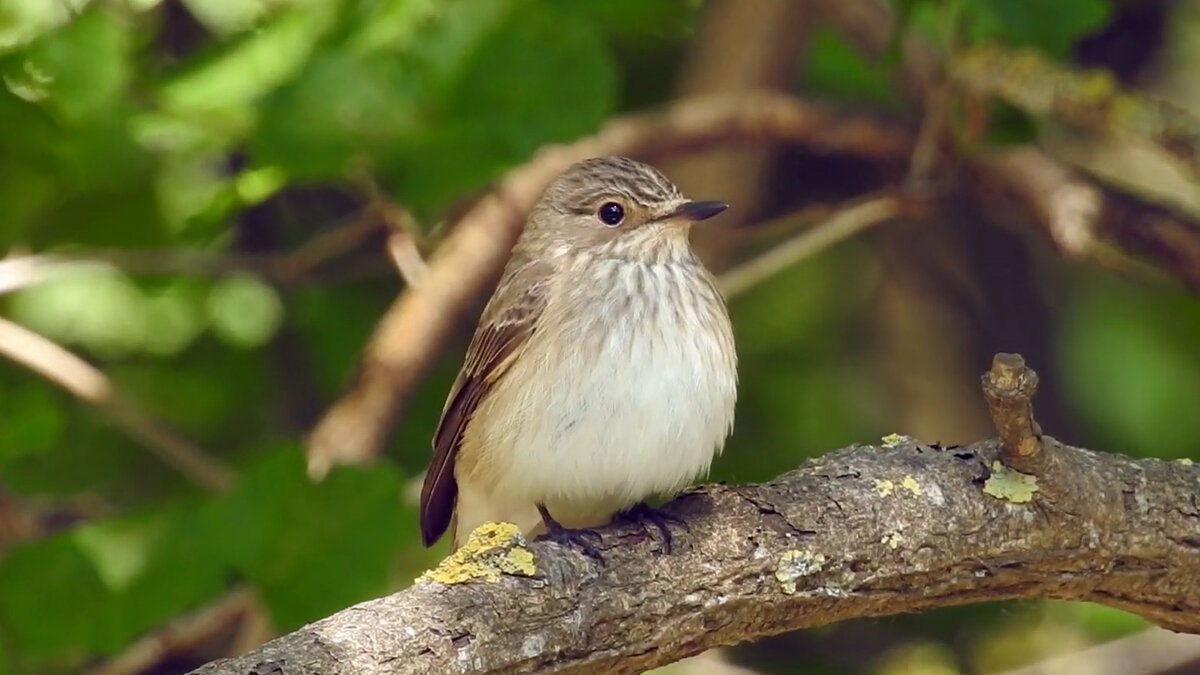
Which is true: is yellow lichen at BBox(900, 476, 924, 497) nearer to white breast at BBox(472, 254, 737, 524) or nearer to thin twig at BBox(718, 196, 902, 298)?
white breast at BBox(472, 254, 737, 524)

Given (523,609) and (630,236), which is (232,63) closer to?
(630,236)

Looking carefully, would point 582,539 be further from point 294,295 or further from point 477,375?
point 294,295

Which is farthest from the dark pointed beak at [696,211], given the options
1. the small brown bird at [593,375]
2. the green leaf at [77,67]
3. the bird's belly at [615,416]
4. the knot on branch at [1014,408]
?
the green leaf at [77,67]

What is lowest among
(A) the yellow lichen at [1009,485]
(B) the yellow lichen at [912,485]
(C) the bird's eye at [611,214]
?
(A) the yellow lichen at [1009,485]

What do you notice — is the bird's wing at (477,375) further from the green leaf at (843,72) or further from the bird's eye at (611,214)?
the green leaf at (843,72)

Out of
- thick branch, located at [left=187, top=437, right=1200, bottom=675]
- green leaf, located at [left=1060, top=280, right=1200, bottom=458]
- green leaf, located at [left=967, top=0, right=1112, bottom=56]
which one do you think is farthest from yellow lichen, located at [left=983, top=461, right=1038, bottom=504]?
green leaf, located at [left=1060, top=280, right=1200, bottom=458]

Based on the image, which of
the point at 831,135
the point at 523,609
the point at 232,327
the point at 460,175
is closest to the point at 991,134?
the point at 831,135
